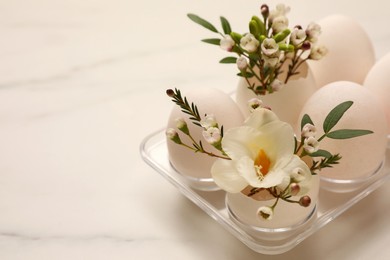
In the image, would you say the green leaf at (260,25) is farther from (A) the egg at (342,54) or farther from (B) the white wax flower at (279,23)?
(A) the egg at (342,54)

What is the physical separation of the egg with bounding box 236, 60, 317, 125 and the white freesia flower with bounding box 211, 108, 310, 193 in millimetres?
149

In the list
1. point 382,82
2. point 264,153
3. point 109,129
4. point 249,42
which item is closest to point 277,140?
point 264,153

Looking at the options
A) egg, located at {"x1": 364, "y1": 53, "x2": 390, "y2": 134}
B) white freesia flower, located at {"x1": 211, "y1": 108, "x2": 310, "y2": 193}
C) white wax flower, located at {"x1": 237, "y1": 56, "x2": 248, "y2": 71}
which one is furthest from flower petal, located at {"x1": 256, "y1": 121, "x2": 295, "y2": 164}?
egg, located at {"x1": 364, "y1": 53, "x2": 390, "y2": 134}

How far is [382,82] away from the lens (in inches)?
31.6

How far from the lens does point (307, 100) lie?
786mm

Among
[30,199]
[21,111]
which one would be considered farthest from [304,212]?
[21,111]

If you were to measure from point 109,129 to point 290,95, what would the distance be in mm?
331

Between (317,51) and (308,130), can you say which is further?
(317,51)

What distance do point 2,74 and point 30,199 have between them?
1.28 feet

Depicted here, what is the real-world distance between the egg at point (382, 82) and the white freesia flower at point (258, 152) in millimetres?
233

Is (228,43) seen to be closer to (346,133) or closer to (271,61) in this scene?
(271,61)

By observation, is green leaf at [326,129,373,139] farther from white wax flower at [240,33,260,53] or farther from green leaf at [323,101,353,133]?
white wax flower at [240,33,260,53]

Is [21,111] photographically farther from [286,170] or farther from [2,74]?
[286,170]

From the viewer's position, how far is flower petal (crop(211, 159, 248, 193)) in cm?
63
